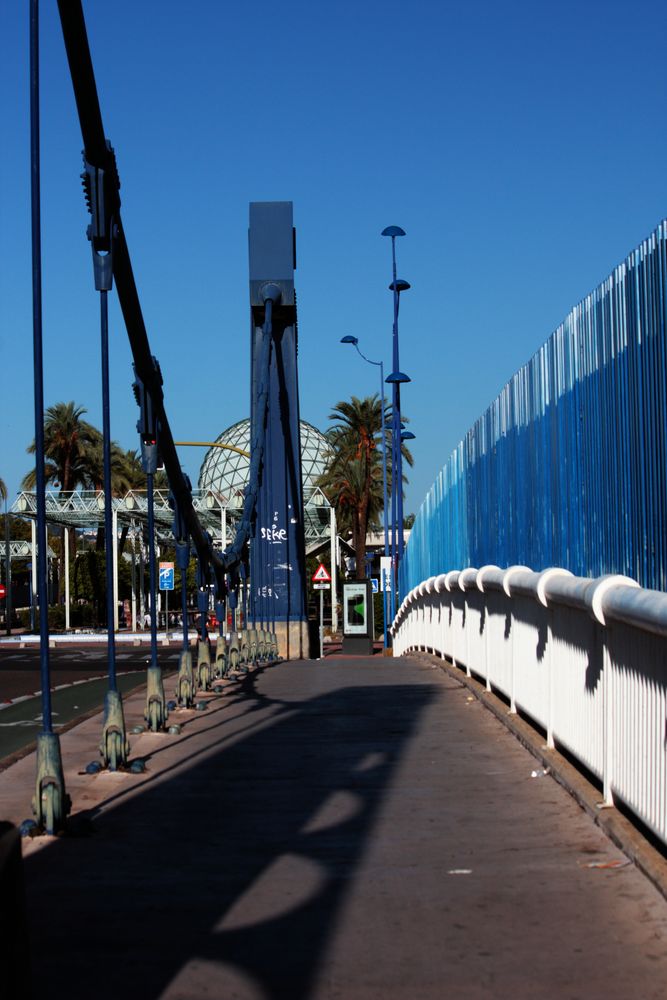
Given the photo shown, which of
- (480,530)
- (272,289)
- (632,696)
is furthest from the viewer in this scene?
(272,289)

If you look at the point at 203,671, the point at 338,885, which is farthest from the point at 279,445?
the point at 338,885

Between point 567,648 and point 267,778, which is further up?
point 567,648

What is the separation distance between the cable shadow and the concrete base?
27061 mm

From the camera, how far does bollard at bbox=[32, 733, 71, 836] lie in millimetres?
7316

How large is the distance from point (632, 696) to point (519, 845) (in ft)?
3.19

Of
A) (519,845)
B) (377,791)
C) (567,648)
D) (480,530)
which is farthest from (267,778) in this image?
(480,530)

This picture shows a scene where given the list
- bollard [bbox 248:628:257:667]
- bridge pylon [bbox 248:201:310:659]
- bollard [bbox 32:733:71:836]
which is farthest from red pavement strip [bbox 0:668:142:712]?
bollard [bbox 32:733:71:836]

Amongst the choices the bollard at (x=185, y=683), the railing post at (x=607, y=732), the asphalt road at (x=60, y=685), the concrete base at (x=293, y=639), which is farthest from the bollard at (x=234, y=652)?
the concrete base at (x=293, y=639)

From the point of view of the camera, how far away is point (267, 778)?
9.32 m

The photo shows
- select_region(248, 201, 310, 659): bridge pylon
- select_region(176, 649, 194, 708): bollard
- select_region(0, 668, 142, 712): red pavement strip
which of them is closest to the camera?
select_region(176, 649, 194, 708): bollard

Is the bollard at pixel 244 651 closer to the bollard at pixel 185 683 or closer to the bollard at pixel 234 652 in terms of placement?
the bollard at pixel 234 652

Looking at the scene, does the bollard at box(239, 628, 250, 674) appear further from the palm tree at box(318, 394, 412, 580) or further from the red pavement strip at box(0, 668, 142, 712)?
the palm tree at box(318, 394, 412, 580)

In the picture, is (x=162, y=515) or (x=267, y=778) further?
(x=162, y=515)

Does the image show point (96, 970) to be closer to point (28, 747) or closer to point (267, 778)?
point (267, 778)
